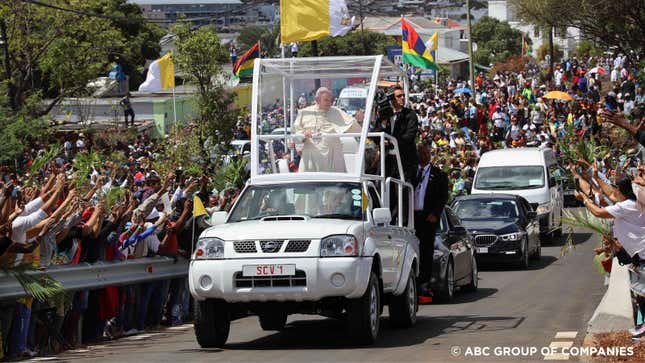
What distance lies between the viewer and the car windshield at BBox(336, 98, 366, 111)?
16.2 meters

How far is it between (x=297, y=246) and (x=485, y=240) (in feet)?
40.6

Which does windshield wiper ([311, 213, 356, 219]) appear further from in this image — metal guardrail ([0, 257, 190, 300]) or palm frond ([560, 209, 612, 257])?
metal guardrail ([0, 257, 190, 300])

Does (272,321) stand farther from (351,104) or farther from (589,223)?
(589,223)

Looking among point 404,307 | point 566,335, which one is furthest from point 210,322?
point 566,335

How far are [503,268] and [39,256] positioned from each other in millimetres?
13597

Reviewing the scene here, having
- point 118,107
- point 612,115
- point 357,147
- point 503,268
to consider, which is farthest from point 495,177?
point 118,107

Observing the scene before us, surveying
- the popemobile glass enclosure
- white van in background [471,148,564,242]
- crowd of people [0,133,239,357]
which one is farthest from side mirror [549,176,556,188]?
the popemobile glass enclosure

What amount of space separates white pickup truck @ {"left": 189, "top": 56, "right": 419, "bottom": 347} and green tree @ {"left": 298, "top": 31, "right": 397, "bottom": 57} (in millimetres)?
86902

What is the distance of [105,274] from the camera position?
15.0m

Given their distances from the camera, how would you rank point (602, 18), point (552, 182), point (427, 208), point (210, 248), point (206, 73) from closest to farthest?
point (210, 248) → point (427, 208) → point (552, 182) → point (206, 73) → point (602, 18)

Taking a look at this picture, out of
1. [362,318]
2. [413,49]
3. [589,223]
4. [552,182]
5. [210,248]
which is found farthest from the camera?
[413,49]

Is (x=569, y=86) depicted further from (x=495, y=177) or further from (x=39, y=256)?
(x=39, y=256)

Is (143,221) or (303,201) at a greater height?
(303,201)

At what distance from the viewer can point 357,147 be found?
1539 centimetres
